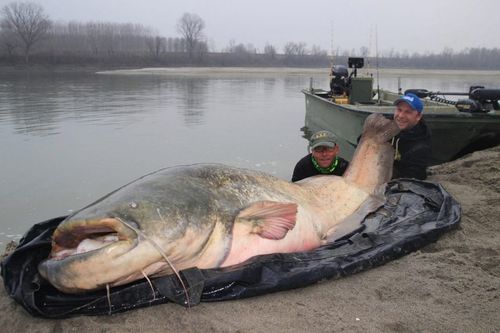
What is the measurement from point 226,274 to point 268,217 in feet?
1.36

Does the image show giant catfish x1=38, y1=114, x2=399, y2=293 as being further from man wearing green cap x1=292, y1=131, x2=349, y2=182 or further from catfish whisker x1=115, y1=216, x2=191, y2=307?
man wearing green cap x1=292, y1=131, x2=349, y2=182

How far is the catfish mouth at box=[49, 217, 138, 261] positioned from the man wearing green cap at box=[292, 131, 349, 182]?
2.27 metres

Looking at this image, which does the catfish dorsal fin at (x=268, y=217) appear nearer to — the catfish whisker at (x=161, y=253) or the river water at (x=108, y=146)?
the catfish whisker at (x=161, y=253)

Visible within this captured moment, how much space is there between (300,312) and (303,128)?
35.9 feet

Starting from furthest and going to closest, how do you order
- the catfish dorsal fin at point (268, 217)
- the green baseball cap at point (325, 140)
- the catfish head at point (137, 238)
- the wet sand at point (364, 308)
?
the green baseball cap at point (325, 140), the catfish dorsal fin at point (268, 217), the wet sand at point (364, 308), the catfish head at point (137, 238)

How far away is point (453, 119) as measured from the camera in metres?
6.51

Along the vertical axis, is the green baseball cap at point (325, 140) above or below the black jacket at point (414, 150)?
above

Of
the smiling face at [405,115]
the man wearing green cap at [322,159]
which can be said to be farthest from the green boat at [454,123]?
the man wearing green cap at [322,159]

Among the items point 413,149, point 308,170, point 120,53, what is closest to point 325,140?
point 308,170

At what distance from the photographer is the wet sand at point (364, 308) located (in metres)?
2.17

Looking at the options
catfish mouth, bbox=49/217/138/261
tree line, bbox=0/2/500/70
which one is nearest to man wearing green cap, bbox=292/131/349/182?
catfish mouth, bbox=49/217/138/261

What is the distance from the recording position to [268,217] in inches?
102

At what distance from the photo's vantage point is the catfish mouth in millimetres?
2051

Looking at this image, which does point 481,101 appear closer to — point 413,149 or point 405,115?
point 413,149
